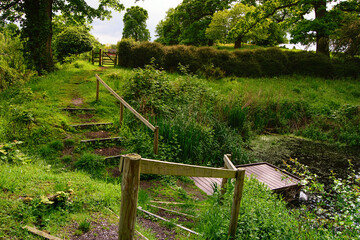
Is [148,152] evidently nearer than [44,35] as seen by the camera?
Yes

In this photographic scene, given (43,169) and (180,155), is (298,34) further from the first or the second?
(43,169)

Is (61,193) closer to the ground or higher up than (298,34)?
closer to the ground

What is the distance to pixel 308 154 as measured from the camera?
9.05 m

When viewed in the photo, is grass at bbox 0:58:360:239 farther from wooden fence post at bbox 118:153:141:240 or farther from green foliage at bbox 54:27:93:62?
green foliage at bbox 54:27:93:62

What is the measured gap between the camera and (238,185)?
3141mm

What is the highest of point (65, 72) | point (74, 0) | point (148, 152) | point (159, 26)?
point (159, 26)

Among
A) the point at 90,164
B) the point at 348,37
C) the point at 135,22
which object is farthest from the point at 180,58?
the point at 135,22

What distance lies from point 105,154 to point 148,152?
3.64 feet

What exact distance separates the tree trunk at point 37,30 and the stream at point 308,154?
11766mm

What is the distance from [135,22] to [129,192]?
4692 centimetres

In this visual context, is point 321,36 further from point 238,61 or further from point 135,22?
point 135,22

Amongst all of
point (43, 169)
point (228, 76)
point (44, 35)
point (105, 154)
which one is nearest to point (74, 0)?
point (44, 35)

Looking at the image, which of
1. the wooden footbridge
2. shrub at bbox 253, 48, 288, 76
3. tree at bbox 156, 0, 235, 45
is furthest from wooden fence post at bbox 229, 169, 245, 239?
tree at bbox 156, 0, 235, 45

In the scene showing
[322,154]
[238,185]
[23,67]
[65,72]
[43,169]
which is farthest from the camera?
[65,72]
